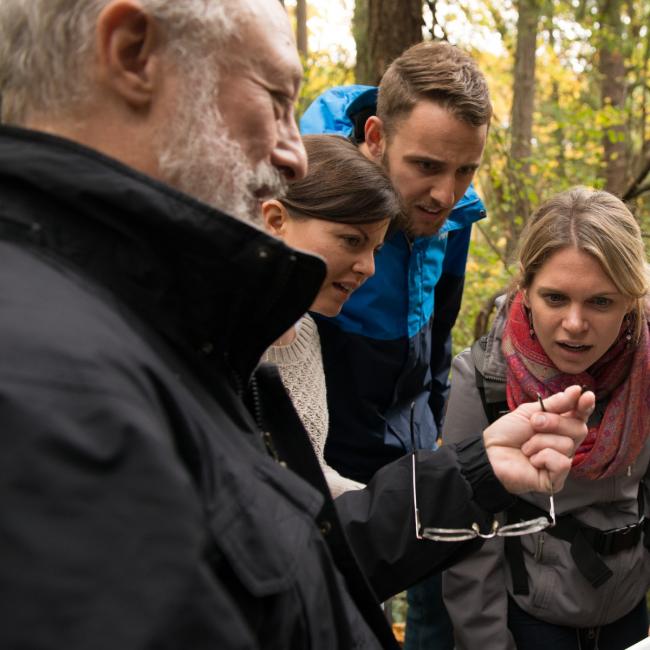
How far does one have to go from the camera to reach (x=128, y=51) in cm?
115

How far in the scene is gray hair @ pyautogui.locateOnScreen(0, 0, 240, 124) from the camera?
1.14 m

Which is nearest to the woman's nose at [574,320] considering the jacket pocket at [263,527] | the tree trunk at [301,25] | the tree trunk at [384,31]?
the jacket pocket at [263,527]

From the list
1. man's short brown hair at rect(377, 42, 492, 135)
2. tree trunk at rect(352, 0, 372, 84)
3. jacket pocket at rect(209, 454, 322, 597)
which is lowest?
jacket pocket at rect(209, 454, 322, 597)

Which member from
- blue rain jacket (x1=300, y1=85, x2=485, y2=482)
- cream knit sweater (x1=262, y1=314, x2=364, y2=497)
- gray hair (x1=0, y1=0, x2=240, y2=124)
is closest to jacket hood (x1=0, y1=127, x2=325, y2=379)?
gray hair (x1=0, y1=0, x2=240, y2=124)

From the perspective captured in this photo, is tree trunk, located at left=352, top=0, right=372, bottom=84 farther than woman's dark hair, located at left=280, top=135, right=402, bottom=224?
Yes

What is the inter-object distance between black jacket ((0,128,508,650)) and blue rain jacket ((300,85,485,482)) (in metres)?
1.37

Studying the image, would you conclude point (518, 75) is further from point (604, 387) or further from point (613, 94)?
point (604, 387)

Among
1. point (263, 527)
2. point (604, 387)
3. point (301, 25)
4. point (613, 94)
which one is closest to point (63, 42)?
point (263, 527)

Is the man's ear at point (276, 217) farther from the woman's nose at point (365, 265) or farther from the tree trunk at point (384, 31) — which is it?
the tree trunk at point (384, 31)

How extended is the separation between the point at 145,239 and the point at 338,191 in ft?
5.18

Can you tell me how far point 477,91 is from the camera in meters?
3.08

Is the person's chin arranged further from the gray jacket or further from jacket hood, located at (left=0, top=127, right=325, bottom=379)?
jacket hood, located at (left=0, top=127, right=325, bottom=379)

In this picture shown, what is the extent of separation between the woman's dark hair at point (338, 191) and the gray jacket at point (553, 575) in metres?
0.71

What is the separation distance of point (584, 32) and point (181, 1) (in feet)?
25.1
